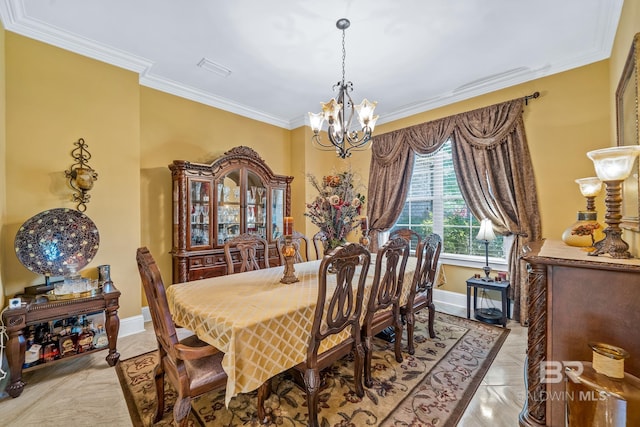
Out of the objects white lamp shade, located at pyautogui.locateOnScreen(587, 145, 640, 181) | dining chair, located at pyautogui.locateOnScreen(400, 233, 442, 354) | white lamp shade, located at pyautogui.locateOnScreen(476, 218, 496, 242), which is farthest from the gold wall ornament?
white lamp shade, located at pyautogui.locateOnScreen(476, 218, 496, 242)

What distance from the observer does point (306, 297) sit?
172 cm

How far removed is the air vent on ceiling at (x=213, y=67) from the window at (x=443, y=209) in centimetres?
302

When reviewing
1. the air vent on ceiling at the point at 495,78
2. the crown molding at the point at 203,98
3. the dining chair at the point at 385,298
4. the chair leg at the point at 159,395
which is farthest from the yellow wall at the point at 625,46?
the crown molding at the point at 203,98

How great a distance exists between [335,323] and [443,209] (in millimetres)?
3035

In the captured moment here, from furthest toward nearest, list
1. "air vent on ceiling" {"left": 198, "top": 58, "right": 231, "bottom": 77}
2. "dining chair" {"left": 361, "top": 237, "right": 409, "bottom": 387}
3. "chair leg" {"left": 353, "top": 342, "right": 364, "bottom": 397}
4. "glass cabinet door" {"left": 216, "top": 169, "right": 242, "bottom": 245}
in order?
"glass cabinet door" {"left": 216, "top": 169, "right": 242, "bottom": 245} → "air vent on ceiling" {"left": 198, "top": 58, "right": 231, "bottom": 77} → "dining chair" {"left": 361, "top": 237, "right": 409, "bottom": 387} → "chair leg" {"left": 353, "top": 342, "right": 364, "bottom": 397}

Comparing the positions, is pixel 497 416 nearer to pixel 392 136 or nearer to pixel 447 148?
pixel 447 148

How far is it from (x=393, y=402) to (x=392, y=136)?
3.65 meters

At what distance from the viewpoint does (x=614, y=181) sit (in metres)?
1.29

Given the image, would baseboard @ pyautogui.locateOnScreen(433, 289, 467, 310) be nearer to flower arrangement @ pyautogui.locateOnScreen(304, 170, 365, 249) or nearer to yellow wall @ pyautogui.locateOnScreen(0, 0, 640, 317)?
yellow wall @ pyautogui.locateOnScreen(0, 0, 640, 317)

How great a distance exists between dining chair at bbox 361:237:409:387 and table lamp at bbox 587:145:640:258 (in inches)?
41.6

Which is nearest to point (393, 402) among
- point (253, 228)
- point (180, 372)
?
point (180, 372)

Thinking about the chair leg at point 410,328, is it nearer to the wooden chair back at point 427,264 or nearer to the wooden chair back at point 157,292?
the wooden chair back at point 427,264

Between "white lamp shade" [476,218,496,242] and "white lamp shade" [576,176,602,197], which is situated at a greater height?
"white lamp shade" [576,176,602,197]

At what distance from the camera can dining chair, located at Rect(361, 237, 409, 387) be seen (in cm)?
192
